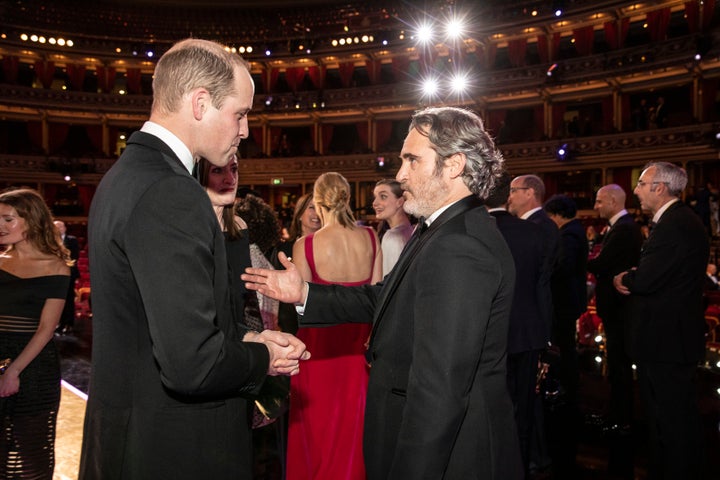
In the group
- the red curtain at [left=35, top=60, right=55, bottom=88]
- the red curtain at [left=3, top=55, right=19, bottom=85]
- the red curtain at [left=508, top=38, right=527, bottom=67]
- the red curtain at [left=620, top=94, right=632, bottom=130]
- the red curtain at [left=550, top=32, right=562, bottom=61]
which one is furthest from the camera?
the red curtain at [left=35, top=60, right=55, bottom=88]

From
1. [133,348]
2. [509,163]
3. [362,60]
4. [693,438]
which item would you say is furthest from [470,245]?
→ [362,60]

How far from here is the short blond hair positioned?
1432 millimetres

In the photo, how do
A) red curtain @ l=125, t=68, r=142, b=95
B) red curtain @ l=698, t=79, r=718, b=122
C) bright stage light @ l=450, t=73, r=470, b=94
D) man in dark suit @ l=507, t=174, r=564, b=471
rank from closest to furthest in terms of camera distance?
man in dark suit @ l=507, t=174, r=564, b=471 < red curtain @ l=698, t=79, r=718, b=122 < bright stage light @ l=450, t=73, r=470, b=94 < red curtain @ l=125, t=68, r=142, b=95

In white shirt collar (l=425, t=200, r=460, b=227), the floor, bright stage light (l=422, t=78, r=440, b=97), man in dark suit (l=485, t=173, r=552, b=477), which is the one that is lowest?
the floor

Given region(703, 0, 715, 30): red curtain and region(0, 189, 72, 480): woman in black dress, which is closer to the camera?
region(0, 189, 72, 480): woman in black dress

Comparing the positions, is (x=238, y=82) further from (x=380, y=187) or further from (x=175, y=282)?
(x=380, y=187)

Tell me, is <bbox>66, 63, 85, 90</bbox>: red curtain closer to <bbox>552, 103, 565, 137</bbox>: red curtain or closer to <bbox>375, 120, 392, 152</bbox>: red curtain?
<bbox>375, 120, 392, 152</bbox>: red curtain

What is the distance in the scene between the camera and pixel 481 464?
65.3 inches

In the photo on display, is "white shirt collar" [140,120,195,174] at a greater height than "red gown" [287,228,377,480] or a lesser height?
greater

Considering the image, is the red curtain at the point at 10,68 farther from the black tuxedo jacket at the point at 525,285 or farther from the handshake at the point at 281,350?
the handshake at the point at 281,350

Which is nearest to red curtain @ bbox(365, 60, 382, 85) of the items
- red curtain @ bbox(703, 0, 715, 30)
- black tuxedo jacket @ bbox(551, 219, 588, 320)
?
red curtain @ bbox(703, 0, 715, 30)

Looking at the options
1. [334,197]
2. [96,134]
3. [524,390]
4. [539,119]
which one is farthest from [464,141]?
[96,134]

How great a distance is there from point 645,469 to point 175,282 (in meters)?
4.04

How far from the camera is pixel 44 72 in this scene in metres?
25.3
